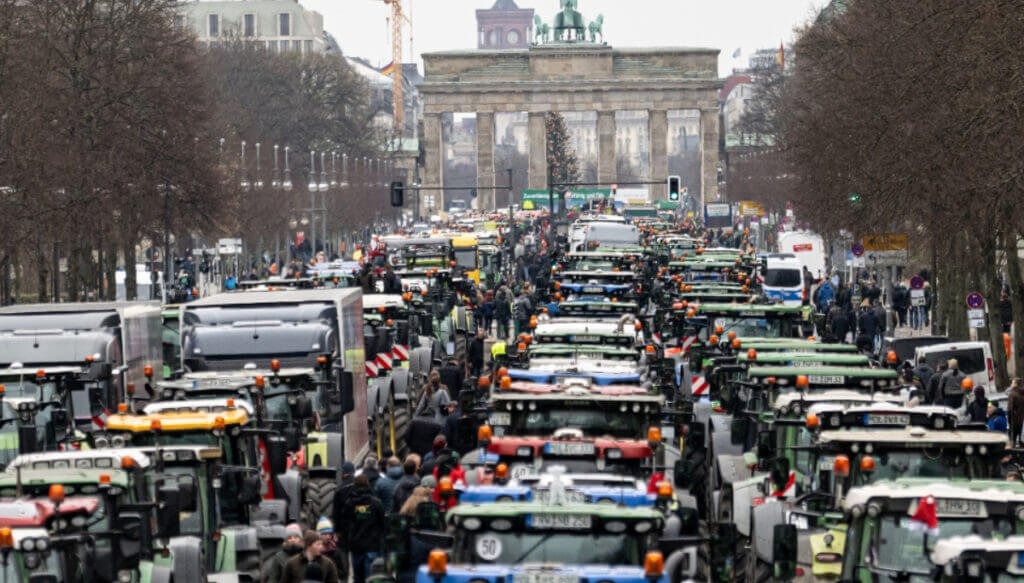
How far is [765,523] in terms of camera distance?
1648 centimetres

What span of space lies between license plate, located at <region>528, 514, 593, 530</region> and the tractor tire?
27.7 feet

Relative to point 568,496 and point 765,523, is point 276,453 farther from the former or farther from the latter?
point 568,496

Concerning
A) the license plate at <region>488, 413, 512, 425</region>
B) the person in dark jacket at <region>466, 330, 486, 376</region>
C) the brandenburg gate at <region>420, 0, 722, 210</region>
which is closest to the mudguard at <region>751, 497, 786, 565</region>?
the license plate at <region>488, 413, 512, 425</region>

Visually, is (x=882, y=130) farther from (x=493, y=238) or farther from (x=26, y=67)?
(x=493, y=238)

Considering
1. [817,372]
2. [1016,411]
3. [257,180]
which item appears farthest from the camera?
[257,180]

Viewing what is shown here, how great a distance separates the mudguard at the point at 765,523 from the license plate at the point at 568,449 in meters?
1.26

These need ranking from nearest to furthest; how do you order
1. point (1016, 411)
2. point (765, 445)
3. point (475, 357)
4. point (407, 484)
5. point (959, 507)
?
point (959, 507)
point (765, 445)
point (407, 484)
point (1016, 411)
point (475, 357)

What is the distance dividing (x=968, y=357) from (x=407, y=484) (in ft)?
64.5

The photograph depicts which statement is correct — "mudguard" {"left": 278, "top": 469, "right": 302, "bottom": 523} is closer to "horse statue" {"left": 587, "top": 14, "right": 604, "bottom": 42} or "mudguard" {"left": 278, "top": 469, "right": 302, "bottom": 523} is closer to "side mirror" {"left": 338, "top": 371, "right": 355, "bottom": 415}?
"side mirror" {"left": 338, "top": 371, "right": 355, "bottom": 415}

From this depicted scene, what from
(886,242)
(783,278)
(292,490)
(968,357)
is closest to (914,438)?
(292,490)

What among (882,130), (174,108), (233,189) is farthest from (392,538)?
(233,189)

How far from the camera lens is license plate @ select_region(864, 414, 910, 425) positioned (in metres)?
18.1

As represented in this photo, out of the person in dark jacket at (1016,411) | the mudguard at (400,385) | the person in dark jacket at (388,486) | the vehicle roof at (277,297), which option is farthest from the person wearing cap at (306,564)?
the mudguard at (400,385)

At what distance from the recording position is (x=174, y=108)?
60.3 metres
